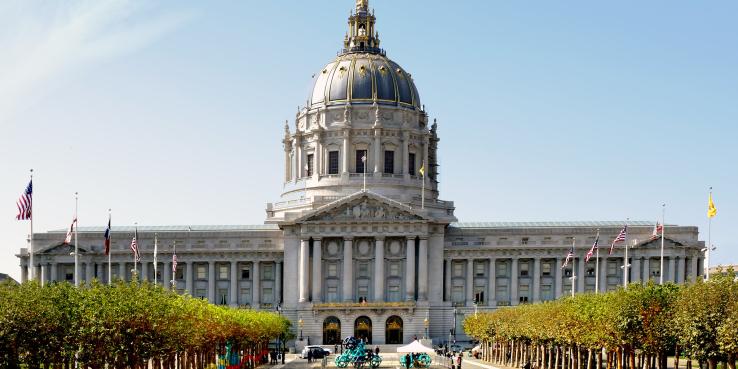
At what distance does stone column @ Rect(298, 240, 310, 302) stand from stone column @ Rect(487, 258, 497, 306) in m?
25.6

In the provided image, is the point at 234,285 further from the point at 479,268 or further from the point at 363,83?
the point at 363,83

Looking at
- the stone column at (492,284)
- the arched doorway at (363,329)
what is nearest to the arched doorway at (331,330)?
the arched doorway at (363,329)

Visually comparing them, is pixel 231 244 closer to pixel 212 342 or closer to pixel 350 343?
pixel 350 343

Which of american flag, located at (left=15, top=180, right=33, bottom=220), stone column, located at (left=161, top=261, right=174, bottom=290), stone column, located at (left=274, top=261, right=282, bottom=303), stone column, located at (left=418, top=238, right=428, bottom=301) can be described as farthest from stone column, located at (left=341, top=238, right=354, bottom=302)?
american flag, located at (left=15, top=180, right=33, bottom=220)

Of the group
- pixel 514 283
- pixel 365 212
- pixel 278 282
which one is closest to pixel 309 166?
pixel 278 282

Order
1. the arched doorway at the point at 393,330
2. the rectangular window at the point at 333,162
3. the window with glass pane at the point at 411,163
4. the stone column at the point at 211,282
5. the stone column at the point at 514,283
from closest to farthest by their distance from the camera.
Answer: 1. the arched doorway at the point at 393,330
2. the stone column at the point at 514,283
3. the stone column at the point at 211,282
4. the rectangular window at the point at 333,162
5. the window with glass pane at the point at 411,163

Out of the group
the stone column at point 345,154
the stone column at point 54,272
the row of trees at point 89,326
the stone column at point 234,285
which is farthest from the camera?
the stone column at point 345,154

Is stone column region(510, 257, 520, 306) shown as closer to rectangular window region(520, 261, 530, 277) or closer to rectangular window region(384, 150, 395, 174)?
rectangular window region(520, 261, 530, 277)

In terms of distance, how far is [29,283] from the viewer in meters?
59.7

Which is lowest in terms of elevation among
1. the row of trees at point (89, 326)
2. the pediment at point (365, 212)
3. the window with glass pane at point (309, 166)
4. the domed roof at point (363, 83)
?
the row of trees at point (89, 326)

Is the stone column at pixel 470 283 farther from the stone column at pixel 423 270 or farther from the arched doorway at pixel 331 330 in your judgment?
the arched doorway at pixel 331 330

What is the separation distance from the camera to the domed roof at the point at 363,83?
166875 millimetres

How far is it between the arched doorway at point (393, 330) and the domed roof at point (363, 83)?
4015 cm

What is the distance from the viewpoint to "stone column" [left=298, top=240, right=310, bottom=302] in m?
142
